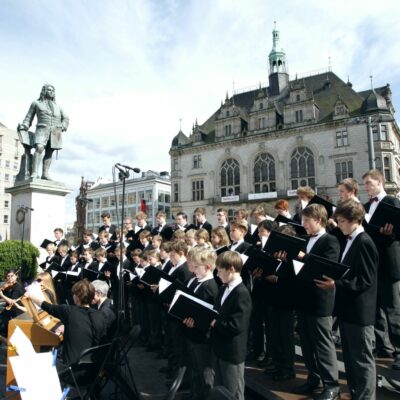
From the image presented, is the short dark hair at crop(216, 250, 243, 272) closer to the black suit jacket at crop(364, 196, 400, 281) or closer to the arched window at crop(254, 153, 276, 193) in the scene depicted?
the black suit jacket at crop(364, 196, 400, 281)

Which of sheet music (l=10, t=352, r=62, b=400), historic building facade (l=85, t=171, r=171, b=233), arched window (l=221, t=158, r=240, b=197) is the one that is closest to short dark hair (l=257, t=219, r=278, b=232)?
sheet music (l=10, t=352, r=62, b=400)

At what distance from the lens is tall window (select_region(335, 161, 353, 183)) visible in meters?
35.9

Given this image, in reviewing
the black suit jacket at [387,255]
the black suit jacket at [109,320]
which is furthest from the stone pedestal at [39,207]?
the black suit jacket at [387,255]

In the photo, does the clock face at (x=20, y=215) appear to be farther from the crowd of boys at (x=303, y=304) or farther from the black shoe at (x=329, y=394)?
the black shoe at (x=329, y=394)

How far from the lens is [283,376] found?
4.23m

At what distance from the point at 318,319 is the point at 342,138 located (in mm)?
36257

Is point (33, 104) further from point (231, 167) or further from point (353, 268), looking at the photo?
point (231, 167)

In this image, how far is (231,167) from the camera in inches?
1679

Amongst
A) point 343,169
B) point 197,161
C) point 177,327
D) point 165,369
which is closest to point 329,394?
point 177,327

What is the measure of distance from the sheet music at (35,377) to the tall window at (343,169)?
37.0 m

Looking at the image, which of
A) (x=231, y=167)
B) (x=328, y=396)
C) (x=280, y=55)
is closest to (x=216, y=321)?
(x=328, y=396)

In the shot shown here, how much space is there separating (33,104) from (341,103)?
109ft

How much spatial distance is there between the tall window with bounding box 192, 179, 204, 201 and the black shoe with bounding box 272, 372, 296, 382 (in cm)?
4005

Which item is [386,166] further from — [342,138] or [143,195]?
[143,195]
